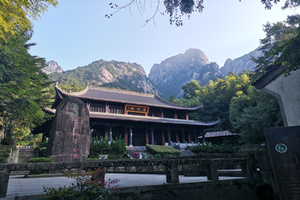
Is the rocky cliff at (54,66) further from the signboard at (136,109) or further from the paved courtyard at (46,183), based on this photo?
the paved courtyard at (46,183)

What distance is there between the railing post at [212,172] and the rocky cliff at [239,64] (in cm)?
11193

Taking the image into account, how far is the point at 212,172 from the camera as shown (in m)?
4.41

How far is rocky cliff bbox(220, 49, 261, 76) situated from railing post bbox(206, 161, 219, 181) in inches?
4407

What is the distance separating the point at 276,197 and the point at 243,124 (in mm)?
21173

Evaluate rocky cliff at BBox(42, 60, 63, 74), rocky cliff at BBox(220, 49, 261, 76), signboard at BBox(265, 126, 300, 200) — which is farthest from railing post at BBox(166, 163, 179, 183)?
rocky cliff at BBox(42, 60, 63, 74)

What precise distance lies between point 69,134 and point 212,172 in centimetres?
542

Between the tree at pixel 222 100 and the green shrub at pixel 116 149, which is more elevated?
the tree at pixel 222 100

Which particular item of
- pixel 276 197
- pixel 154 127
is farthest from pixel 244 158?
pixel 154 127

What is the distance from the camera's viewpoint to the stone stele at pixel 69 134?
679 cm

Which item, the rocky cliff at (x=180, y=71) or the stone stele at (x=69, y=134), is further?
the rocky cliff at (x=180, y=71)

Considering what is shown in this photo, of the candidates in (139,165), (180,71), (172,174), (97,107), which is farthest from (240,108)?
(180,71)

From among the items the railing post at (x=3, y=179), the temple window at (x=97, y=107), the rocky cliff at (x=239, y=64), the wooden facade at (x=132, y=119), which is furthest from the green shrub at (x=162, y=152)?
the rocky cliff at (x=239, y=64)

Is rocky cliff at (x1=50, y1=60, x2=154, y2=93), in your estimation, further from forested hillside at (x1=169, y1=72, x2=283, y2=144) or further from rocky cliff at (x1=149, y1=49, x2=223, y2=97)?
forested hillside at (x1=169, y1=72, x2=283, y2=144)

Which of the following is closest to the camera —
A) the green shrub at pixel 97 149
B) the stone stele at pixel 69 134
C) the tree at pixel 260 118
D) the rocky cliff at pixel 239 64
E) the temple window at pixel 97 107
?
the stone stele at pixel 69 134
